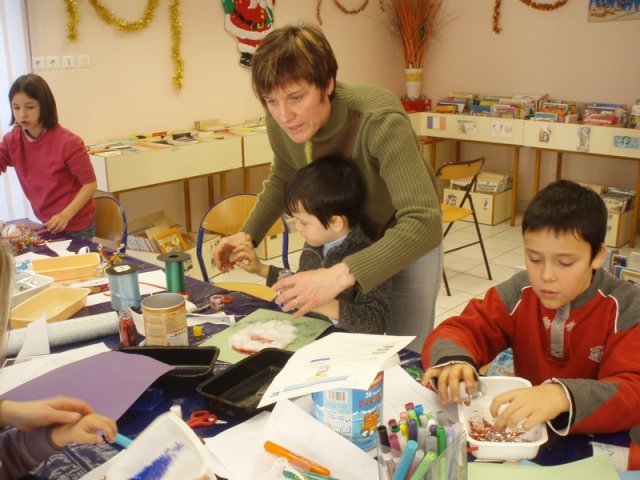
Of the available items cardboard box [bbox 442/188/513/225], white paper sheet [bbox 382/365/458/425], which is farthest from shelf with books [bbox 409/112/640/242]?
white paper sheet [bbox 382/365/458/425]

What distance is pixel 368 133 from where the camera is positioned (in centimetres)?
161

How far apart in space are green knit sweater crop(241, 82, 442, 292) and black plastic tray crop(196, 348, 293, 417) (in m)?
0.26

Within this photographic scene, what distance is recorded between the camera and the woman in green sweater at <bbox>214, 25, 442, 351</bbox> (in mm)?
1445

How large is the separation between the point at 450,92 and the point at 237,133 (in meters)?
2.45

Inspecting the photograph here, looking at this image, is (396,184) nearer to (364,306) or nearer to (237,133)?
(364,306)

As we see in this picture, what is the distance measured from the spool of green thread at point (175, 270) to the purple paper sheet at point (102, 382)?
476 mm

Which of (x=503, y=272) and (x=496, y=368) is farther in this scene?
(x=503, y=272)

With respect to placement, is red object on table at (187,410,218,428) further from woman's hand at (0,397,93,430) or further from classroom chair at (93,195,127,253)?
classroom chair at (93,195,127,253)

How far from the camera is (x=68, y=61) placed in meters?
4.01

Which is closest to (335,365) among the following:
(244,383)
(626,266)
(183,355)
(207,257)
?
(244,383)

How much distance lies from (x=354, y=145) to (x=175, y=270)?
624mm

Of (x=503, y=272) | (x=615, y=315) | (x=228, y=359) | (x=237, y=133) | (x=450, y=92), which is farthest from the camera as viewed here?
(x=450, y=92)

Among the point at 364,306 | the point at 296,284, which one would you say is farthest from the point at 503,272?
the point at 296,284

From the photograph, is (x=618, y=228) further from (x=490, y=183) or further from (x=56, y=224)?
(x=56, y=224)
